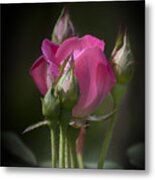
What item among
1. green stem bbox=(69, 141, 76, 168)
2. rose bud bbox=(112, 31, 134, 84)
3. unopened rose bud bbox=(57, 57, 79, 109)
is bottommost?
green stem bbox=(69, 141, 76, 168)

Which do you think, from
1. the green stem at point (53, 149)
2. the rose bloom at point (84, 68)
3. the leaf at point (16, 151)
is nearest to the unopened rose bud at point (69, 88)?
the rose bloom at point (84, 68)

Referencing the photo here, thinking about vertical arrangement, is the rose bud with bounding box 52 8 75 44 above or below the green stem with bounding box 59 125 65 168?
above

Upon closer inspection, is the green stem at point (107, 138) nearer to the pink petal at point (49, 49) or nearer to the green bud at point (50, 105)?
the green bud at point (50, 105)

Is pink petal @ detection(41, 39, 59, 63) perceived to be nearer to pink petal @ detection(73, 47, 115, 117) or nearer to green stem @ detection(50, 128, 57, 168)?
pink petal @ detection(73, 47, 115, 117)

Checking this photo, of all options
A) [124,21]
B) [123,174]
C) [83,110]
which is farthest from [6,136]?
[124,21]

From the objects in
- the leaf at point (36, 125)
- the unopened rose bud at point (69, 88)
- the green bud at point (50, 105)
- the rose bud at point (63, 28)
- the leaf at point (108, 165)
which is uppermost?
the rose bud at point (63, 28)

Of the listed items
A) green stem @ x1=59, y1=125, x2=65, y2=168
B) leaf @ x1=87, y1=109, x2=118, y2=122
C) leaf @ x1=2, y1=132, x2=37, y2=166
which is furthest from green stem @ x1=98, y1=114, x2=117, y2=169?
leaf @ x1=2, y1=132, x2=37, y2=166
